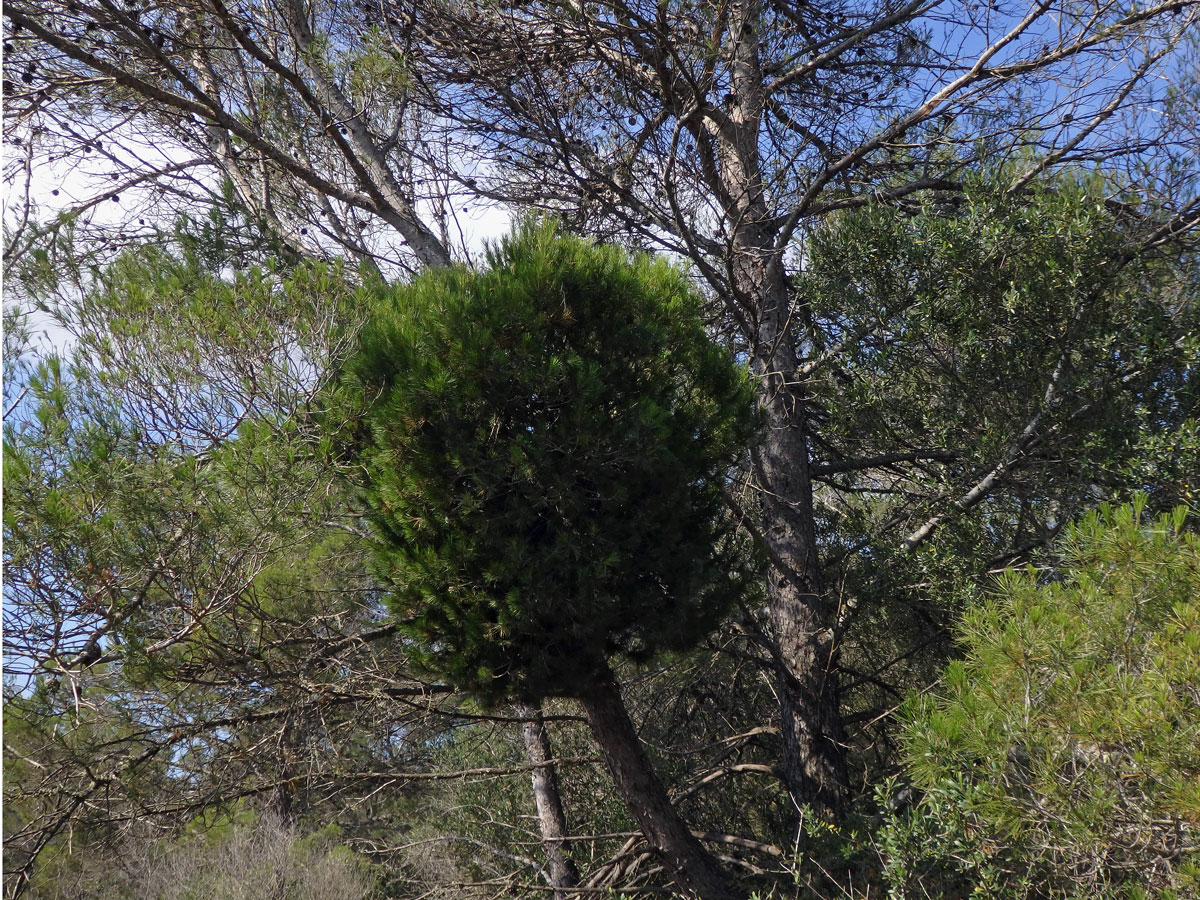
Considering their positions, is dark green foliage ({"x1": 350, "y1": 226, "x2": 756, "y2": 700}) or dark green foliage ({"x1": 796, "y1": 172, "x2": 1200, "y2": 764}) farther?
dark green foliage ({"x1": 796, "y1": 172, "x2": 1200, "y2": 764})

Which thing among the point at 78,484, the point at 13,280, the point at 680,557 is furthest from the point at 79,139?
the point at 680,557

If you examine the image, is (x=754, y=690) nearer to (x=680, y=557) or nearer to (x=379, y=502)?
(x=680, y=557)

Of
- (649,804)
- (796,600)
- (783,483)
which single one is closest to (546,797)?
(649,804)

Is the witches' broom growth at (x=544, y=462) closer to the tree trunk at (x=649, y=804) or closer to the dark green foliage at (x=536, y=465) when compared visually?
the dark green foliage at (x=536, y=465)

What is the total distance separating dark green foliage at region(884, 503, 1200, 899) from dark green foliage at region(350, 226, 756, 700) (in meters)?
1.58

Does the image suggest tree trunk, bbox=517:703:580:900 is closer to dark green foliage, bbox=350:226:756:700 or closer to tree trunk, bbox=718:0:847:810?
tree trunk, bbox=718:0:847:810

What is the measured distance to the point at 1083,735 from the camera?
319 cm

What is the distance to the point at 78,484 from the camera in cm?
392

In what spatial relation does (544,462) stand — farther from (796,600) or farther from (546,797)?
(546,797)

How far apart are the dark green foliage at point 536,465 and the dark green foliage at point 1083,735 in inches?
62.1

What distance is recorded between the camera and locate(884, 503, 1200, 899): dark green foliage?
3053mm

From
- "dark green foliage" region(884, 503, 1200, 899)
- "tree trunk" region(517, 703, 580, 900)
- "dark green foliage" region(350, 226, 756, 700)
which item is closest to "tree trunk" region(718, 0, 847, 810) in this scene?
"dark green foliage" region(350, 226, 756, 700)

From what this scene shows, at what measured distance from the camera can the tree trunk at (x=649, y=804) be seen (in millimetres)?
5316

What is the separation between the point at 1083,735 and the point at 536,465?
2507 mm
